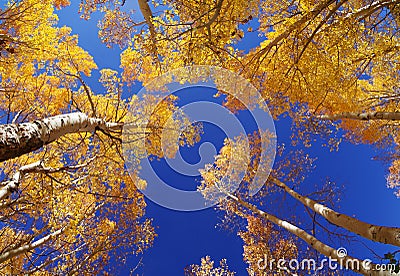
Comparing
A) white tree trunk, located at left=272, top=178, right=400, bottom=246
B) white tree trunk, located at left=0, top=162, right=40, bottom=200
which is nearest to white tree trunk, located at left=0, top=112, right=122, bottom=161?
white tree trunk, located at left=0, top=162, right=40, bottom=200

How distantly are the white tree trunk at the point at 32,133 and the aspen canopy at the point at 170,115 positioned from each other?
0.01 metres

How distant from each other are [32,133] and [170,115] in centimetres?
549

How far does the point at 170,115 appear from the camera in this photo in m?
7.64

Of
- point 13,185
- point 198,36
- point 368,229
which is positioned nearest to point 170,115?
point 198,36

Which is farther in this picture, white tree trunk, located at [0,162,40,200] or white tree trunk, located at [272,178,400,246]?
white tree trunk, located at [0,162,40,200]

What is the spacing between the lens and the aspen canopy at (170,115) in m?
3.92

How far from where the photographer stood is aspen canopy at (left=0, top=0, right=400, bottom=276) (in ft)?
12.9

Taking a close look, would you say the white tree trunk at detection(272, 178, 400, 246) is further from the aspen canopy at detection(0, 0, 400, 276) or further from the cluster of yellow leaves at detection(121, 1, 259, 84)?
the cluster of yellow leaves at detection(121, 1, 259, 84)

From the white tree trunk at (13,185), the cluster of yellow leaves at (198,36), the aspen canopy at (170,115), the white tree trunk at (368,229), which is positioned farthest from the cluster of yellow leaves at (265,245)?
the white tree trunk at (13,185)

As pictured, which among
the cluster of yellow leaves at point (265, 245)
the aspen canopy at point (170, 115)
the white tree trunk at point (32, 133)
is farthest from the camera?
the cluster of yellow leaves at point (265, 245)

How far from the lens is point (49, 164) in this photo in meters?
5.88

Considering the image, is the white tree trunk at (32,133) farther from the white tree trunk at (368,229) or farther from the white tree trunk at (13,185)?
the white tree trunk at (368,229)

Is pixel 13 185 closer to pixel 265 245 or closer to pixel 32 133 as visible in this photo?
pixel 32 133

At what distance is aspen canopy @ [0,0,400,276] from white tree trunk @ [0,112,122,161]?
0.04 feet
